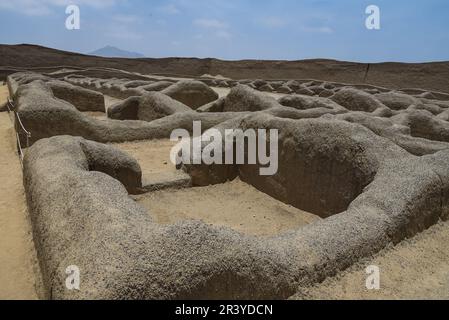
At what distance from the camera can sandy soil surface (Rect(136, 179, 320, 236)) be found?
15.6 ft

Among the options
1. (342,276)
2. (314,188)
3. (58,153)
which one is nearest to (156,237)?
(342,276)

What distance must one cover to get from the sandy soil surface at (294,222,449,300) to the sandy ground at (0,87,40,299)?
197 centimetres

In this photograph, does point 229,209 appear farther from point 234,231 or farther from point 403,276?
point 403,276

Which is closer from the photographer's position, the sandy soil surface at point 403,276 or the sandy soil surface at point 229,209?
the sandy soil surface at point 403,276

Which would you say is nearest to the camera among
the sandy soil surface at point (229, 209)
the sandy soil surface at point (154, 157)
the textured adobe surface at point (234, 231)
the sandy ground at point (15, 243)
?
the textured adobe surface at point (234, 231)

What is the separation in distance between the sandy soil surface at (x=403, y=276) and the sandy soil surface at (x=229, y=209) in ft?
5.39

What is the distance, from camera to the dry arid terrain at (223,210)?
2.36m

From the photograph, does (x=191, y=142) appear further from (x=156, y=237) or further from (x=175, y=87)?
(x=175, y=87)

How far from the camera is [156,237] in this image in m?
2.38

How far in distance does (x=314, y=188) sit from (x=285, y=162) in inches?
23.4

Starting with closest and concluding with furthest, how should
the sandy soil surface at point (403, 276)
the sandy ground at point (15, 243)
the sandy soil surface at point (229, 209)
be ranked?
the sandy soil surface at point (403, 276) < the sandy ground at point (15, 243) < the sandy soil surface at point (229, 209)

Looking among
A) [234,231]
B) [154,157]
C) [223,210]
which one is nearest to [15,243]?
[234,231]

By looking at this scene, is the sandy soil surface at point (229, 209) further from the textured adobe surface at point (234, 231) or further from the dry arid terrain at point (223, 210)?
the textured adobe surface at point (234, 231)

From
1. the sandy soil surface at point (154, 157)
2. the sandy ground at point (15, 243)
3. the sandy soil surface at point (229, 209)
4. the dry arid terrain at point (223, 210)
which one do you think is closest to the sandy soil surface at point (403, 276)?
the dry arid terrain at point (223, 210)
